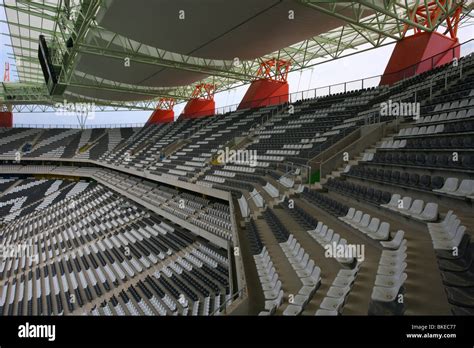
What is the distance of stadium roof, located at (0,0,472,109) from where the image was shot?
10.9m

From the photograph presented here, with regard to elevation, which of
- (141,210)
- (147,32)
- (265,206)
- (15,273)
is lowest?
(15,273)

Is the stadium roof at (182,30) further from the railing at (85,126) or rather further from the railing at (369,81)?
the railing at (85,126)

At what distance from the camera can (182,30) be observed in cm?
1259

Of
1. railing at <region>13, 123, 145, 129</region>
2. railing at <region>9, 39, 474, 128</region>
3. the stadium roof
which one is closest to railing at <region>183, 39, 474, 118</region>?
railing at <region>9, 39, 474, 128</region>

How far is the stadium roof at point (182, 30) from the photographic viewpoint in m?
10.9

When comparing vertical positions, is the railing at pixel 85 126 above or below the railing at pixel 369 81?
above

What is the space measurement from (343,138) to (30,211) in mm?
22851

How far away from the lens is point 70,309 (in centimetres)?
988

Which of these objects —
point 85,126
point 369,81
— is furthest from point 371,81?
point 85,126

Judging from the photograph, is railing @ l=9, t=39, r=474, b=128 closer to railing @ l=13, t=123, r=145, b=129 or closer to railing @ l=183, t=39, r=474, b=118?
railing @ l=183, t=39, r=474, b=118

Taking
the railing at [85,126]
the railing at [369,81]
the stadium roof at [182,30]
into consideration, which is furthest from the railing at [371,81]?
the railing at [85,126]

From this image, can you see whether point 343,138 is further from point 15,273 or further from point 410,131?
point 15,273

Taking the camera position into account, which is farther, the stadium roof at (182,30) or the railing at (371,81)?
the railing at (371,81)
